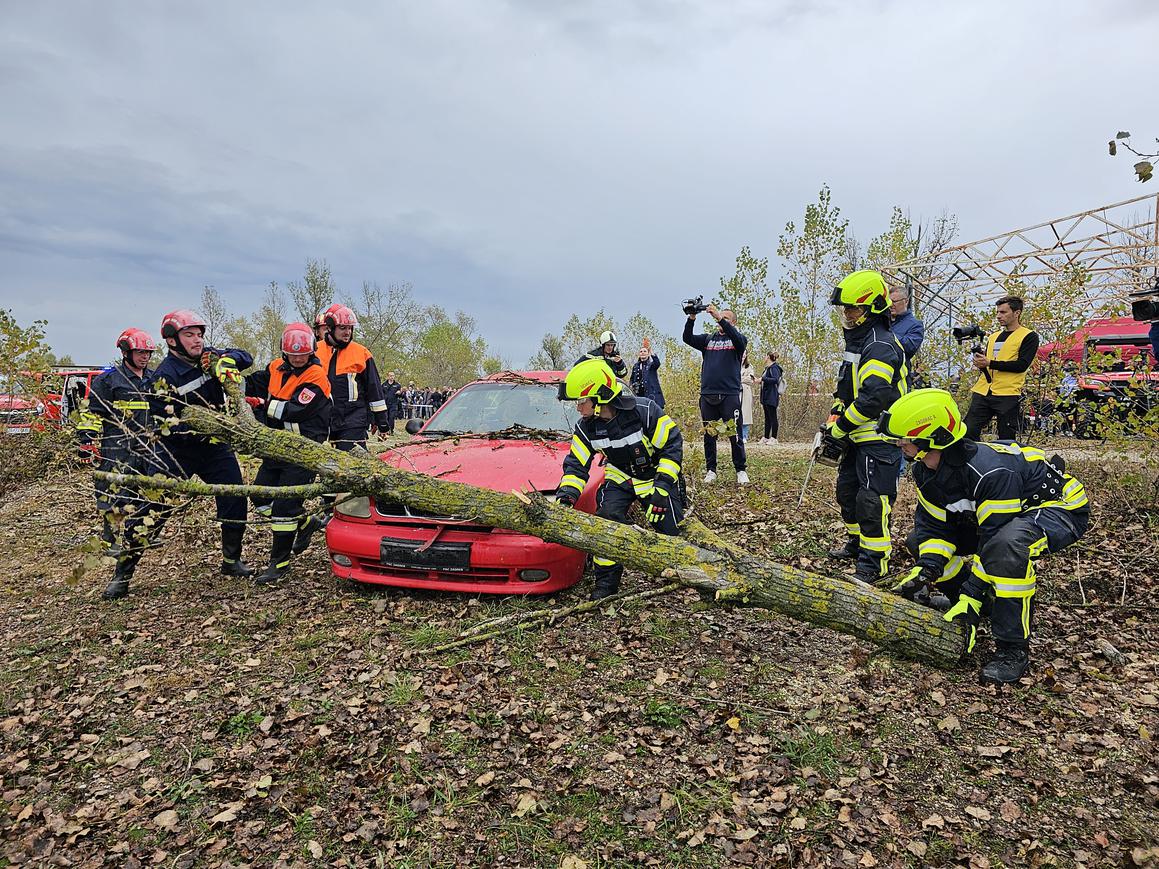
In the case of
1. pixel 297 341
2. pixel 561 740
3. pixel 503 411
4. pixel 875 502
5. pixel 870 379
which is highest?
pixel 297 341

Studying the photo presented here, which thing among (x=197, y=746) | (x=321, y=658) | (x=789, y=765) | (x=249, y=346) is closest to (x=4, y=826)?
(x=197, y=746)

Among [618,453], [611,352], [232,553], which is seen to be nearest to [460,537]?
[618,453]

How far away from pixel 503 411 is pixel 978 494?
3.59 metres

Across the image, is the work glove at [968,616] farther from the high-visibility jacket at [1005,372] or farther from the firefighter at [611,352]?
the firefighter at [611,352]

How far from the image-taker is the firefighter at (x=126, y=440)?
441 cm

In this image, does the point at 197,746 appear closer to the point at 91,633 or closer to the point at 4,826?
the point at 4,826

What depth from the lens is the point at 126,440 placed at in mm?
4680

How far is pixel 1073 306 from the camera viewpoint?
6500 mm

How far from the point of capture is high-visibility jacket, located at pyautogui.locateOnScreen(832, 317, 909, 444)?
4270 mm

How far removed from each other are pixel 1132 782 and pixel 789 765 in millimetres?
1302

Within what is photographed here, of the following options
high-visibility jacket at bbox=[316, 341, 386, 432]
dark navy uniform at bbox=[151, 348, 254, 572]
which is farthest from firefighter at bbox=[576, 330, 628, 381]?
dark navy uniform at bbox=[151, 348, 254, 572]

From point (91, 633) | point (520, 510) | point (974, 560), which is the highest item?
point (520, 510)

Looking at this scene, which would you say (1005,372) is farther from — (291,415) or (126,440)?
(126,440)

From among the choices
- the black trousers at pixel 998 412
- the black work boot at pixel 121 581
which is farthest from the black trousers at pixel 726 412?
the black work boot at pixel 121 581
